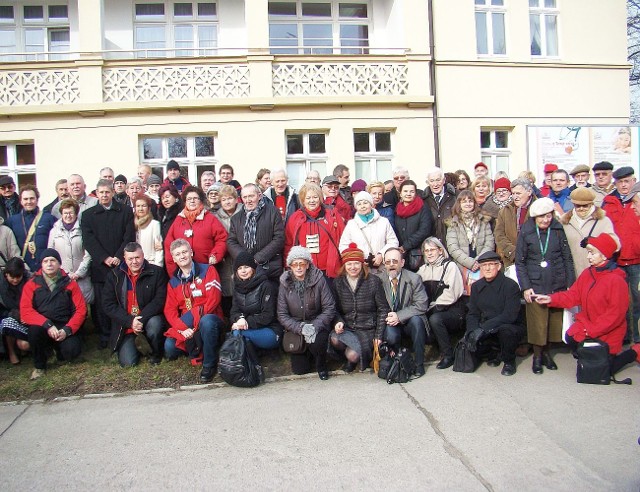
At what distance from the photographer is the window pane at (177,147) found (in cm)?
1378

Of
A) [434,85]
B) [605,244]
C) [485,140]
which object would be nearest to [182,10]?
[434,85]

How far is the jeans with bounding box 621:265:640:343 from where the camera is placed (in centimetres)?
630

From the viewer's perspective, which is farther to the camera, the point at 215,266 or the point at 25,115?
the point at 25,115

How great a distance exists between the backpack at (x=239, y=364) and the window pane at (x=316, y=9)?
12038 millimetres

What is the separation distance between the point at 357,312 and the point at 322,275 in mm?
577

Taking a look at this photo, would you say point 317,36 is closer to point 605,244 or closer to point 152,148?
point 152,148

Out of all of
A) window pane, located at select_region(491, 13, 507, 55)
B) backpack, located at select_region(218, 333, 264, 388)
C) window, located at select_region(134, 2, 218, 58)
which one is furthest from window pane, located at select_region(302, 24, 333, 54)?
backpack, located at select_region(218, 333, 264, 388)

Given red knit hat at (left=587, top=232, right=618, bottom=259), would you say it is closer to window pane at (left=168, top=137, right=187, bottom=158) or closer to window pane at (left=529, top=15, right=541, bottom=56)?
window pane at (left=168, top=137, right=187, bottom=158)

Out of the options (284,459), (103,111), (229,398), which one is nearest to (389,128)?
(103,111)

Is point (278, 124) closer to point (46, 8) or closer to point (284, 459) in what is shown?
point (46, 8)

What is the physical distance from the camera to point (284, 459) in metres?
3.99

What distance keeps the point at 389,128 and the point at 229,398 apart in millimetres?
10431

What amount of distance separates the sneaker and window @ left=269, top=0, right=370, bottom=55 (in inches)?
433

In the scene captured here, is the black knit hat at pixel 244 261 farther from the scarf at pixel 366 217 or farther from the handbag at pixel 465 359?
the handbag at pixel 465 359
